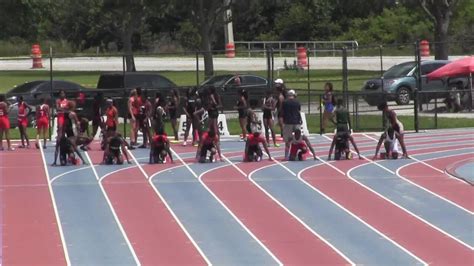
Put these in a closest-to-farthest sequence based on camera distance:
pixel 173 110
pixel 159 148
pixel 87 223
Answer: pixel 87 223 < pixel 159 148 < pixel 173 110

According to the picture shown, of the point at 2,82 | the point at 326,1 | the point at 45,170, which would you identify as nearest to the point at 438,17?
the point at 326,1

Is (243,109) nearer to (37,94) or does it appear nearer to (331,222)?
(37,94)

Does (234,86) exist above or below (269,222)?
above

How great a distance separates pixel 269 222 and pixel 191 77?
33095 mm

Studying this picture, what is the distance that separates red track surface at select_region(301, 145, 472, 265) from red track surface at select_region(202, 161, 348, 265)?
1.16m

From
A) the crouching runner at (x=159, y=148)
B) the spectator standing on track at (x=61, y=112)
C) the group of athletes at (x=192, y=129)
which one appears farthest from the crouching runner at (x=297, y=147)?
the spectator standing on track at (x=61, y=112)

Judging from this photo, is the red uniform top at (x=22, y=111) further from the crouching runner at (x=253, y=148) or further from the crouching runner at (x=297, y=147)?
the crouching runner at (x=297, y=147)

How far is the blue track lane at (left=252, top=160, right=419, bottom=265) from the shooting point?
599 inches

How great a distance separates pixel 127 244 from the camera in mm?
16078

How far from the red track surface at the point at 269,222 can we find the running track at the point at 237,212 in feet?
0.06

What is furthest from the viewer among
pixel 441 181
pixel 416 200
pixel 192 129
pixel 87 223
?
pixel 192 129

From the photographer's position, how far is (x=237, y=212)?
62.2ft

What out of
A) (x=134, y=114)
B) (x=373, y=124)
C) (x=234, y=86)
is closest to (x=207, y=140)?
(x=134, y=114)

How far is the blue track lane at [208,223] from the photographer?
49.9ft
